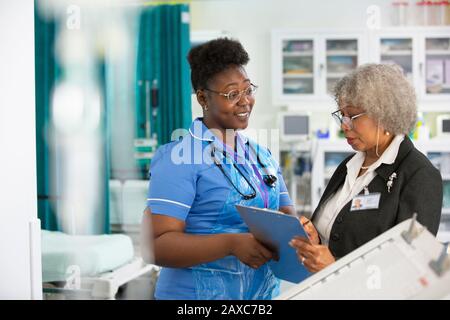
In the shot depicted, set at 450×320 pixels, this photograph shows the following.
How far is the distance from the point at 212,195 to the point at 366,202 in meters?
0.34

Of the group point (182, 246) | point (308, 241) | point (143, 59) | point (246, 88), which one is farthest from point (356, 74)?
point (143, 59)

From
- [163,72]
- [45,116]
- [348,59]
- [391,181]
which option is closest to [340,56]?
[348,59]

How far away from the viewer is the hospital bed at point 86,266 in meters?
2.93

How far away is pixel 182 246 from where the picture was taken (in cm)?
119

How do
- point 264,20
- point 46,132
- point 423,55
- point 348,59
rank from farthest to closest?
point 264,20, point 348,59, point 423,55, point 46,132

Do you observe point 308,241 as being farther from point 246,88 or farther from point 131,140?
point 131,140

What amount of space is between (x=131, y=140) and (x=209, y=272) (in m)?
3.41

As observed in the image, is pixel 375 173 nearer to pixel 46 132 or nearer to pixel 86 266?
pixel 86 266

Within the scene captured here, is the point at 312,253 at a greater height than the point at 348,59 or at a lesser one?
lesser

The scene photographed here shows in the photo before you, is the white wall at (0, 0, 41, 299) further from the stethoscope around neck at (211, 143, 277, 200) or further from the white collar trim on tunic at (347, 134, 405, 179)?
the white collar trim on tunic at (347, 134, 405, 179)

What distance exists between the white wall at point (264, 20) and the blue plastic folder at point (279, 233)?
3436 mm

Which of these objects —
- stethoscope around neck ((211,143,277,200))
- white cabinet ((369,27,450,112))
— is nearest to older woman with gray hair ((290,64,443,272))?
stethoscope around neck ((211,143,277,200))

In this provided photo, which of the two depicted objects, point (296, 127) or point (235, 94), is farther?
point (296, 127)

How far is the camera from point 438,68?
4398 millimetres
